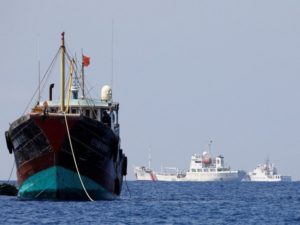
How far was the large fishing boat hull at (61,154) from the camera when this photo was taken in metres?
69.9

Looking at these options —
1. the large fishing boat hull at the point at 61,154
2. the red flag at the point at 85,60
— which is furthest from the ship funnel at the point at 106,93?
the large fishing boat hull at the point at 61,154

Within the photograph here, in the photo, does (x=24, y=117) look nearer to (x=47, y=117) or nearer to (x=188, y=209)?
(x=47, y=117)

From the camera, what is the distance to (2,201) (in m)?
78.8

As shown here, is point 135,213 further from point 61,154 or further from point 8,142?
point 8,142

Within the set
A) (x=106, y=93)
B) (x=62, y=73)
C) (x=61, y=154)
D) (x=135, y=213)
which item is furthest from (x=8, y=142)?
(x=135, y=213)

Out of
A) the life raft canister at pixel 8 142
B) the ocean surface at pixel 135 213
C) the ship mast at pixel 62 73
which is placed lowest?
the ocean surface at pixel 135 213

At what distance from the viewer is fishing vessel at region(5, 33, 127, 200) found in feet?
229

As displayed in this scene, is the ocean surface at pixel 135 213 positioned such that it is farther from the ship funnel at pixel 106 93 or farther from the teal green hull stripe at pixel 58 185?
the ship funnel at pixel 106 93

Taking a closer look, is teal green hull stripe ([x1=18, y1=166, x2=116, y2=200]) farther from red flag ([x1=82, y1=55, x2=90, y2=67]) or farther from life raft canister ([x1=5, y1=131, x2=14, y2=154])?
red flag ([x1=82, y1=55, x2=90, y2=67])

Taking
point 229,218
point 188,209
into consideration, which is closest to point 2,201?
point 188,209

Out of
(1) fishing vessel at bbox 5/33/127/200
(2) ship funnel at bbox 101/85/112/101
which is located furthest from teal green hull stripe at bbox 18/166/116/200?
(2) ship funnel at bbox 101/85/112/101

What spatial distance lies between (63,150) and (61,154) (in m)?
0.27

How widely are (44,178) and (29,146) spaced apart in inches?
84.6

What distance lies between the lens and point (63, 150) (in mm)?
70562
